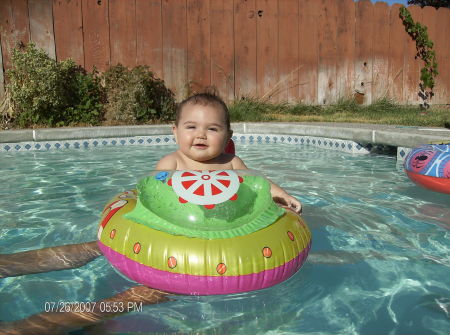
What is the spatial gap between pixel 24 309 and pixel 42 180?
3052mm

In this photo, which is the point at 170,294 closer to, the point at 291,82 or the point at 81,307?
the point at 81,307

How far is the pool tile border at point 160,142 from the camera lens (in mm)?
6527

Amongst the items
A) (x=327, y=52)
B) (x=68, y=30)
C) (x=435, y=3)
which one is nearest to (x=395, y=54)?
(x=327, y=52)

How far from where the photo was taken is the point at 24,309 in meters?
2.08

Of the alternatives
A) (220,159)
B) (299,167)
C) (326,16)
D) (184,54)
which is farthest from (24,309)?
(326,16)

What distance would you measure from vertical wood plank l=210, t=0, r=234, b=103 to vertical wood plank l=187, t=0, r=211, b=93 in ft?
0.35

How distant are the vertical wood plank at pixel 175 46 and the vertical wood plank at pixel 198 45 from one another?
0.10 metres

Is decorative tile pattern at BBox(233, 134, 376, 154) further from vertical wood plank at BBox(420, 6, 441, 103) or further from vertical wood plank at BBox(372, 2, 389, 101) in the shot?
vertical wood plank at BBox(420, 6, 441, 103)

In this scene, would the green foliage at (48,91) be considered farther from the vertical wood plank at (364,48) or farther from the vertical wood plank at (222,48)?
the vertical wood plank at (364,48)

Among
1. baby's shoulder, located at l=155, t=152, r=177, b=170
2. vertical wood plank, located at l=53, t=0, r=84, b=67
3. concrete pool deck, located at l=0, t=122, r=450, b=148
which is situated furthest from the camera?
vertical wood plank, located at l=53, t=0, r=84, b=67

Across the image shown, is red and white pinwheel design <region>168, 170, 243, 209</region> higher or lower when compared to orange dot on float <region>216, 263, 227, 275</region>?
higher

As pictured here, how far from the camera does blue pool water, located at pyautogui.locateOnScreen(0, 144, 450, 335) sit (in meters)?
2.01

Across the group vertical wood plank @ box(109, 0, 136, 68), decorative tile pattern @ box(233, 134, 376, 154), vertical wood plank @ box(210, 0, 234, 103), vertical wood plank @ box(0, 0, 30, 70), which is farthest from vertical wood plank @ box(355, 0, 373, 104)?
vertical wood plank @ box(0, 0, 30, 70)

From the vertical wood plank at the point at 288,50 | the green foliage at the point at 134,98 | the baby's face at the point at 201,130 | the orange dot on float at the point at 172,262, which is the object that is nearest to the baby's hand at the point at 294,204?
the baby's face at the point at 201,130
